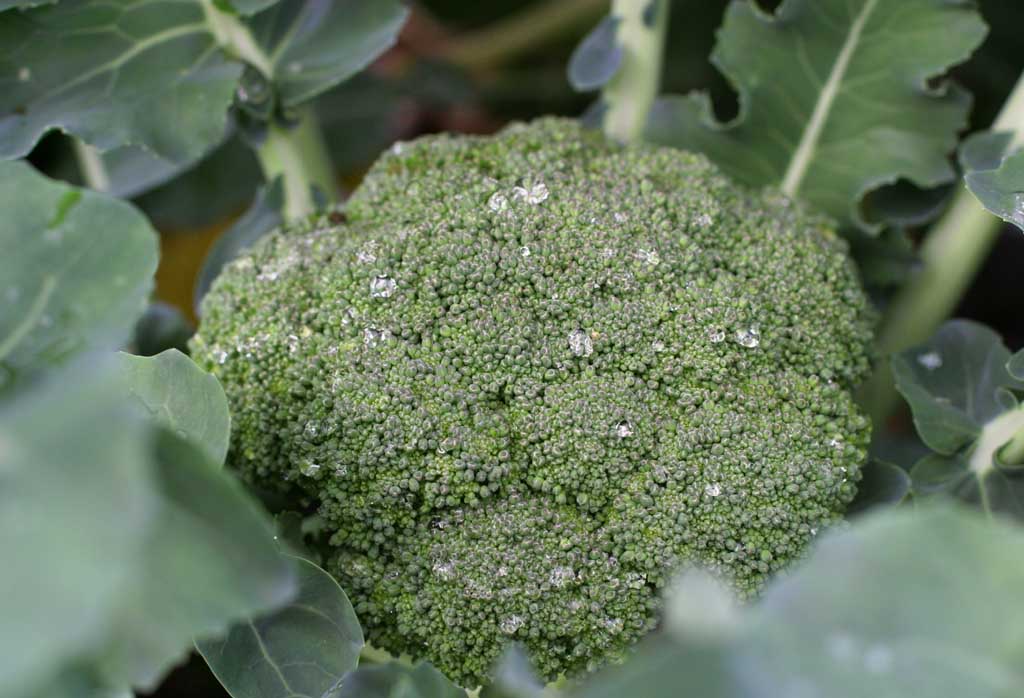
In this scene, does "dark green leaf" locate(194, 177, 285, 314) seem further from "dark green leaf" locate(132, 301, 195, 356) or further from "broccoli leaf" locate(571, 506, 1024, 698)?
"broccoli leaf" locate(571, 506, 1024, 698)

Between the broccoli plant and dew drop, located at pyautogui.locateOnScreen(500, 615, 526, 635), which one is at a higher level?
the broccoli plant

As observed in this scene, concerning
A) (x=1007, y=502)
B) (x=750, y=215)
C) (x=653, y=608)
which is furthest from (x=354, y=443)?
(x=1007, y=502)

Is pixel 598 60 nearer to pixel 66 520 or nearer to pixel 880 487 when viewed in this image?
pixel 880 487

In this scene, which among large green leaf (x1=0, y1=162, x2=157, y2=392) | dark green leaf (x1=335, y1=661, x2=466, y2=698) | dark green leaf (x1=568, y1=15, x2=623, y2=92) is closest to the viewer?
large green leaf (x1=0, y1=162, x2=157, y2=392)

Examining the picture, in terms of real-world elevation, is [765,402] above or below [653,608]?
above

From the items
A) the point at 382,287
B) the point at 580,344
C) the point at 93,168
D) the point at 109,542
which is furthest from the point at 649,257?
the point at 93,168

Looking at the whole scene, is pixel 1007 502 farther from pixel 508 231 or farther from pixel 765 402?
pixel 508 231

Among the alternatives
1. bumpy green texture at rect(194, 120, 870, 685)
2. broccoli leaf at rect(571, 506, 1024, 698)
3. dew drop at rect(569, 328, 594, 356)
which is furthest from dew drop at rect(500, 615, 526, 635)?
broccoli leaf at rect(571, 506, 1024, 698)
